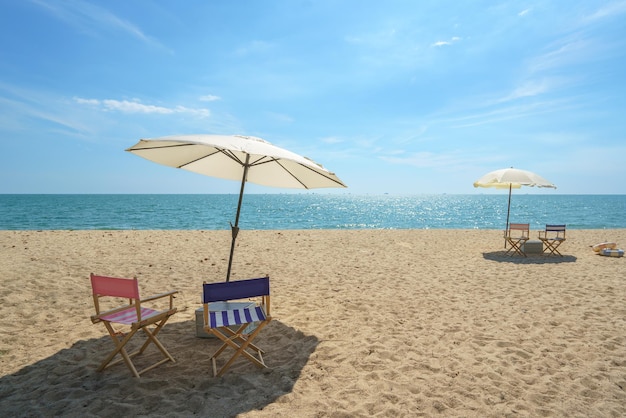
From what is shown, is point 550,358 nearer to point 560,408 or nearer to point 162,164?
point 560,408

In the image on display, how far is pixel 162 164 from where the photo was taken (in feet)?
16.7

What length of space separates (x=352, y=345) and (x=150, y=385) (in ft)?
7.56

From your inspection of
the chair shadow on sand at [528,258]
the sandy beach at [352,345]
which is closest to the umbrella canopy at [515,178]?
the chair shadow on sand at [528,258]

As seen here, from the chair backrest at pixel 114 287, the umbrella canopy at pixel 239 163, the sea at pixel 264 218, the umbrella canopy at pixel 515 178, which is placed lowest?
the sea at pixel 264 218

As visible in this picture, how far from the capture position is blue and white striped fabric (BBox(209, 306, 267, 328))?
3439 mm

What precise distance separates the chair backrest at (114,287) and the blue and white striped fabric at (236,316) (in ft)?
2.67

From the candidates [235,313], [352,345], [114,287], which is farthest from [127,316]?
[352,345]

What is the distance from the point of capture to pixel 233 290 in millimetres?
3441

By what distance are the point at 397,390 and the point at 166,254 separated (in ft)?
28.5

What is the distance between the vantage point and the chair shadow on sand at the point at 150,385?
2.95 m

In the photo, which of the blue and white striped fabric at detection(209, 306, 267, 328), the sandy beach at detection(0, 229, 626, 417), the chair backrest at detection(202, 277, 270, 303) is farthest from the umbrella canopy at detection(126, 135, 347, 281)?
the sandy beach at detection(0, 229, 626, 417)

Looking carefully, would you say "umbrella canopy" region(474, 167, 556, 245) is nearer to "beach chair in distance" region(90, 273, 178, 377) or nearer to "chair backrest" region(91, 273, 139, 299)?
"beach chair in distance" region(90, 273, 178, 377)

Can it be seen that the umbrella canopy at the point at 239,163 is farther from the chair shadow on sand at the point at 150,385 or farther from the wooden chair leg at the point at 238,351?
the chair shadow on sand at the point at 150,385

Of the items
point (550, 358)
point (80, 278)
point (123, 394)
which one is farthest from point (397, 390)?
point (80, 278)
